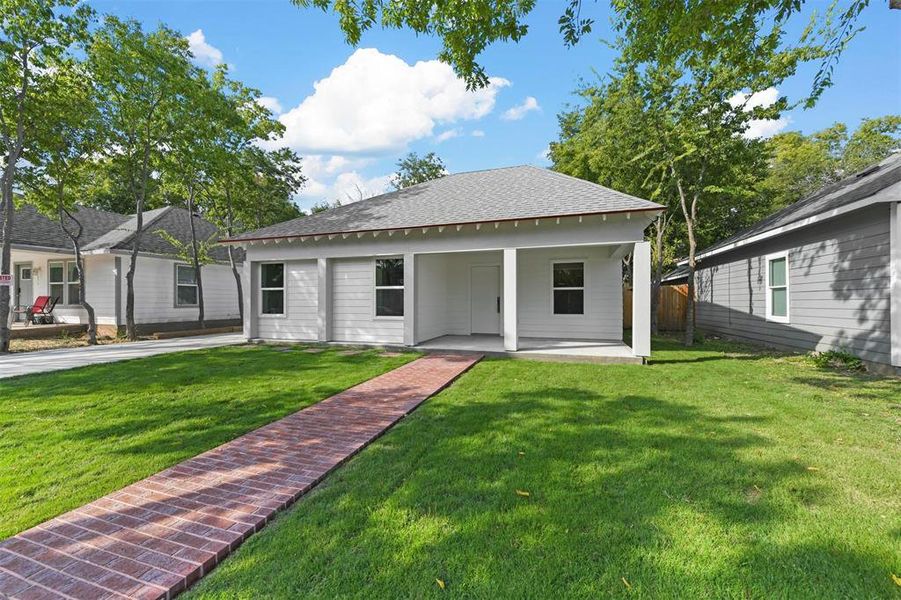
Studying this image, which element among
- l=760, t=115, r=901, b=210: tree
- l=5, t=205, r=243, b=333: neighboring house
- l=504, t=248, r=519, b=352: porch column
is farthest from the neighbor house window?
l=760, t=115, r=901, b=210: tree

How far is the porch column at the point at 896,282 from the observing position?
6520 millimetres

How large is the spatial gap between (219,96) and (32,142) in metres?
4.99

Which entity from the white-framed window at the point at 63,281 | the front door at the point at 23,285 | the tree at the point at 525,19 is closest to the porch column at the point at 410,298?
the tree at the point at 525,19

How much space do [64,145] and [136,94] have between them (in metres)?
2.33

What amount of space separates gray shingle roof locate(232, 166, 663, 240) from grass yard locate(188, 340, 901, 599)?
15.2 ft

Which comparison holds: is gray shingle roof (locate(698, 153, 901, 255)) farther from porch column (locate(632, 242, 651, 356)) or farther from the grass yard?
the grass yard

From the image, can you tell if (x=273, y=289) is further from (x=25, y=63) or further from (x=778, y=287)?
(x=778, y=287)

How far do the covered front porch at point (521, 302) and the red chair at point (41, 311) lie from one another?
44.3ft

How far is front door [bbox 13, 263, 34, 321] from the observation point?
15.3 metres

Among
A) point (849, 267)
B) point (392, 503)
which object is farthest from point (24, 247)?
point (849, 267)

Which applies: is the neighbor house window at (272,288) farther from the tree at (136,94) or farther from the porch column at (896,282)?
the porch column at (896,282)

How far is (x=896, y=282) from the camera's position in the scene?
6574mm

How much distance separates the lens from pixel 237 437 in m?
4.22

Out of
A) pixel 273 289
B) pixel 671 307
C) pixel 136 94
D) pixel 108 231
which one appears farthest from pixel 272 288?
pixel 671 307
